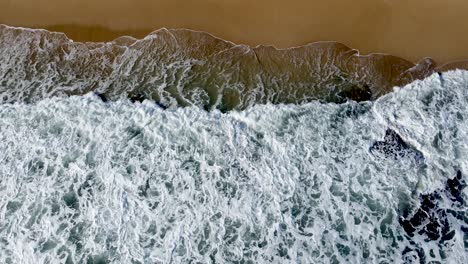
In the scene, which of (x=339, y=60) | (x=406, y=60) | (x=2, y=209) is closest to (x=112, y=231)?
(x=2, y=209)

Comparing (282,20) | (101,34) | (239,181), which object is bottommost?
(239,181)

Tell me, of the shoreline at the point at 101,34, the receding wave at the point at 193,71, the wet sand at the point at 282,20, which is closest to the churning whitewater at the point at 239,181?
the receding wave at the point at 193,71

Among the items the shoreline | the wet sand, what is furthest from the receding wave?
the wet sand

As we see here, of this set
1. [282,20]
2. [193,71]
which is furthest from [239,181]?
[282,20]

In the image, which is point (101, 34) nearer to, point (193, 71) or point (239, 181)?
point (193, 71)

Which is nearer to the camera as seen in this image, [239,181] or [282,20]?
[239,181]

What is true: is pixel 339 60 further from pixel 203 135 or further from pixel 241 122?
pixel 203 135
